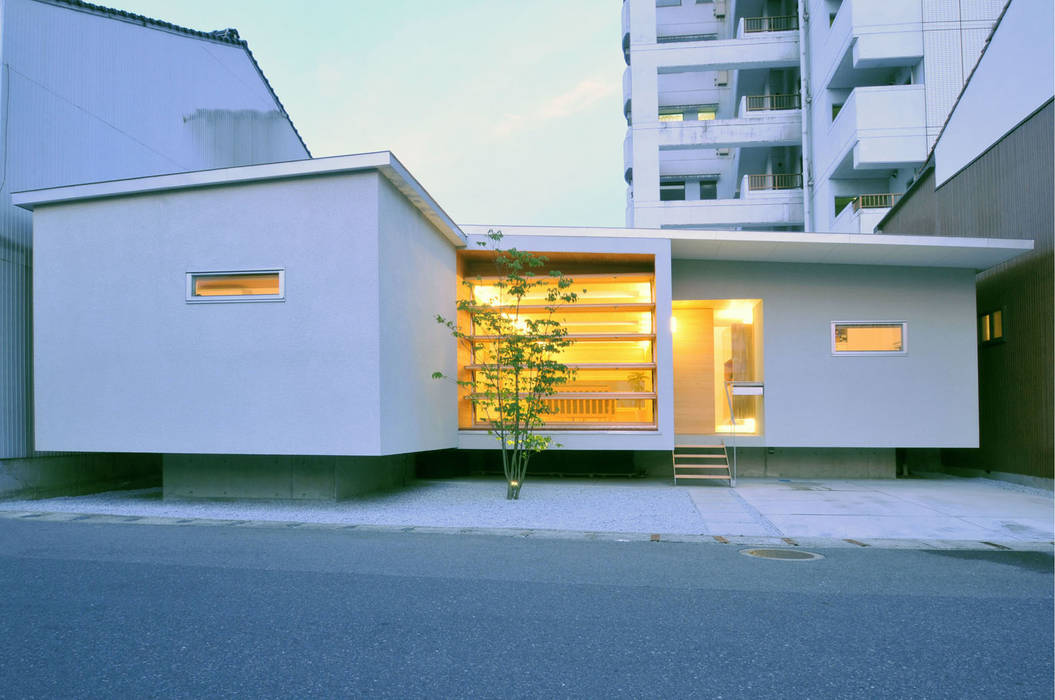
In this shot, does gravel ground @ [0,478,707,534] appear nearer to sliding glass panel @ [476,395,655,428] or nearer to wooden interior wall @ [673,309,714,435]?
sliding glass panel @ [476,395,655,428]

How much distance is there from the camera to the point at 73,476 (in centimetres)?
1145

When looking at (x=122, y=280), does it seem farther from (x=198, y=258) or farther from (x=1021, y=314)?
(x=1021, y=314)

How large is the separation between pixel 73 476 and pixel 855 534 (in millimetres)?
11545

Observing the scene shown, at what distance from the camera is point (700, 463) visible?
521 inches

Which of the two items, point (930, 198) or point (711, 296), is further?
point (930, 198)

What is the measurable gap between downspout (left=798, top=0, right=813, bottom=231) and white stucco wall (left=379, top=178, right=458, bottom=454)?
18.7 m

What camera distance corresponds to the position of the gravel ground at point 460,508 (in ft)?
27.9

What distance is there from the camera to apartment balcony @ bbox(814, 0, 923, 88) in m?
21.4

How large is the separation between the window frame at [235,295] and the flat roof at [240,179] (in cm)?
121

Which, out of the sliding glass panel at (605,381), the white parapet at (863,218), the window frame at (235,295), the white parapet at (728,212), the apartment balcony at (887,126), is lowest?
the sliding glass panel at (605,381)

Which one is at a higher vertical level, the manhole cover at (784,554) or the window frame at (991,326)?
the window frame at (991,326)

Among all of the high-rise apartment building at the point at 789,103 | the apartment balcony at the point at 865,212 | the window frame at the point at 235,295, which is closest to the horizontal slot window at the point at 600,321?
the window frame at the point at 235,295

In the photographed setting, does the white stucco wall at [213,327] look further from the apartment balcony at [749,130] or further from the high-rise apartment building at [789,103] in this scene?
the apartment balcony at [749,130]

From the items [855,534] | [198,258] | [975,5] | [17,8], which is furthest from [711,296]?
[975,5]
